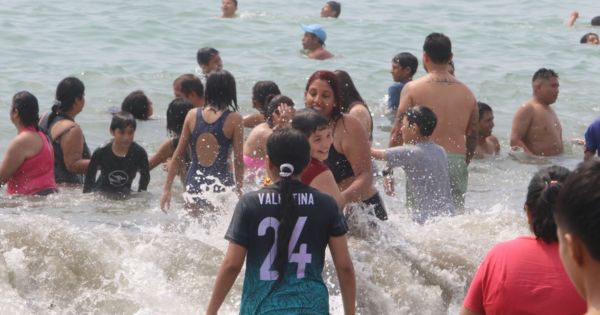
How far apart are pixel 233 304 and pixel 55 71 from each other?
9668 millimetres

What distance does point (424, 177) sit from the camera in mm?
7656

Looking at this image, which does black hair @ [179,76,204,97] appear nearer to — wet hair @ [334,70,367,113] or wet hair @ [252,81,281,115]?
wet hair @ [252,81,281,115]

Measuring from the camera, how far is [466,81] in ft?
57.3

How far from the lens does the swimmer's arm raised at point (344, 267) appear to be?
4.91m

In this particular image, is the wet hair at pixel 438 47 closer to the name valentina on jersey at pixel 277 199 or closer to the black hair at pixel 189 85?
the black hair at pixel 189 85

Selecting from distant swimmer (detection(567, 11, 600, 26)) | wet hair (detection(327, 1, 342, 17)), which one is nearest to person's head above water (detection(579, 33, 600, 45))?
distant swimmer (detection(567, 11, 600, 26))

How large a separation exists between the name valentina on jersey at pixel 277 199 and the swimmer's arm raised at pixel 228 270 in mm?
232

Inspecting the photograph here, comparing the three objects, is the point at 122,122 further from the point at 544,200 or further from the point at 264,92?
the point at 544,200

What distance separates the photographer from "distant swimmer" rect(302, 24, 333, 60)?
651 inches

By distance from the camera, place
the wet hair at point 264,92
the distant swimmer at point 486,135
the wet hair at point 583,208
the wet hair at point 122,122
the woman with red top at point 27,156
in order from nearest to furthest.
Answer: the wet hair at point 583,208 < the woman with red top at point 27,156 < the wet hair at point 122,122 < the wet hair at point 264,92 < the distant swimmer at point 486,135

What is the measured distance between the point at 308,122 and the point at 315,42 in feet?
36.9

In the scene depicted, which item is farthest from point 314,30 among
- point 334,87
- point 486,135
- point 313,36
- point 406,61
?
point 334,87

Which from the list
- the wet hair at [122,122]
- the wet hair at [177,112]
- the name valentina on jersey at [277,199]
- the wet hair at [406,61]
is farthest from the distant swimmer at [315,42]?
the name valentina on jersey at [277,199]

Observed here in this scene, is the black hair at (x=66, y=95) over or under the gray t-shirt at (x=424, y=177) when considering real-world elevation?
over
